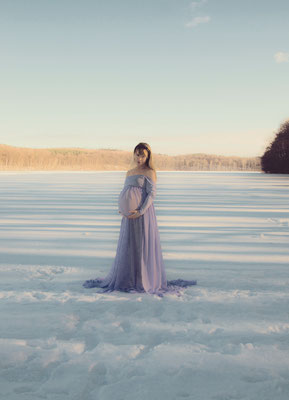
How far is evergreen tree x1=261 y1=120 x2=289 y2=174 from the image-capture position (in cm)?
5206

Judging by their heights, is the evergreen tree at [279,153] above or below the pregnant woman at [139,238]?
above

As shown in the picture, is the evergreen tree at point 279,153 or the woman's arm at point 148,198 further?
the evergreen tree at point 279,153

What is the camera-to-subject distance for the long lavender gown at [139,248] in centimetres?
406

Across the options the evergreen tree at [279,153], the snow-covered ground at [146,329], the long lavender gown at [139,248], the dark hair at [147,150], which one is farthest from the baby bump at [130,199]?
the evergreen tree at [279,153]

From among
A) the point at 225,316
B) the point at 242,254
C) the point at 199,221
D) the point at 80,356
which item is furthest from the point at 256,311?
the point at 199,221

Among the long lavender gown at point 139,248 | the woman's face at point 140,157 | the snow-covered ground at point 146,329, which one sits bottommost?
the snow-covered ground at point 146,329

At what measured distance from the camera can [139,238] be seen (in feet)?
13.4

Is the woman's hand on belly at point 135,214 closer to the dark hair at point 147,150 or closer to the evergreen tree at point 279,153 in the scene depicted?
the dark hair at point 147,150

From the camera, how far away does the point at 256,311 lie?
3535mm

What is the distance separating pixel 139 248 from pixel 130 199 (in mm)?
486

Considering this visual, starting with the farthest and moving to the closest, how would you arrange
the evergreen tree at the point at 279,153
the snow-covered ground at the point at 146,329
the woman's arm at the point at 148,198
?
1. the evergreen tree at the point at 279,153
2. the woman's arm at the point at 148,198
3. the snow-covered ground at the point at 146,329

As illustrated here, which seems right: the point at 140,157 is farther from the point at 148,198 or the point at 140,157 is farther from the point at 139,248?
the point at 139,248

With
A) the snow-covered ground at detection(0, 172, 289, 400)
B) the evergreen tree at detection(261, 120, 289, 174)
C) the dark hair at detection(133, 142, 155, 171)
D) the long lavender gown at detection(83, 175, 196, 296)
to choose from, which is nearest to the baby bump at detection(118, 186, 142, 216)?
the long lavender gown at detection(83, 175, 196, 296)

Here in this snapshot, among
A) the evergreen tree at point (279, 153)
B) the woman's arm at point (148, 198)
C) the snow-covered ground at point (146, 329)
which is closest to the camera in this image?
the snow-covered ground at point (146, 329)
